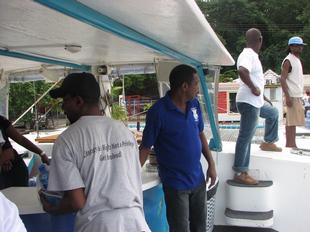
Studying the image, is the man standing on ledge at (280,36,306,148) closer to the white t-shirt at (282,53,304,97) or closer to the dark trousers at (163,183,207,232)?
the white t-shirt at (282,53,304,97)

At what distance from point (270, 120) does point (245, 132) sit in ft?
2.25

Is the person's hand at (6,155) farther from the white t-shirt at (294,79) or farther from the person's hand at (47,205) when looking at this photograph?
the white t-shirt at (294,79)

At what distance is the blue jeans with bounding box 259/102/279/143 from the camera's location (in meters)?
5.14

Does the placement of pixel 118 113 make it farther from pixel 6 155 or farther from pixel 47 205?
pixel 47 205

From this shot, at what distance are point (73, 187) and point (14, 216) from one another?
661 mm

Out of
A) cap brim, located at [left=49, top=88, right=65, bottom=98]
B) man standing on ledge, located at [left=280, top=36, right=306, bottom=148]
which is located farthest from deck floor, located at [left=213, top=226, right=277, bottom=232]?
cap brim, located at [left=49, top=88, right=65, bottom=98]

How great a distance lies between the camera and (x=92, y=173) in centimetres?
181

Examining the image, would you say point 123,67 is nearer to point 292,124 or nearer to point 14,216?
point 292,124

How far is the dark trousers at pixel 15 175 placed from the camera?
3.39 metres

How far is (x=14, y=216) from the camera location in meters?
1.11

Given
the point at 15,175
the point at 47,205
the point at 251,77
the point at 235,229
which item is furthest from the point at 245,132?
the point at 47,205

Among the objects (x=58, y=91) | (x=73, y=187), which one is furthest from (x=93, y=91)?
(x=73, y=187)

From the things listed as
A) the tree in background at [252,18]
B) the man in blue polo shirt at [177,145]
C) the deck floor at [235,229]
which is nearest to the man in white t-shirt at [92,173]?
the man in blue polo shirt at [177,145]

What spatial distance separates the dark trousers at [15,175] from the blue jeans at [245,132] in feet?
7.70
